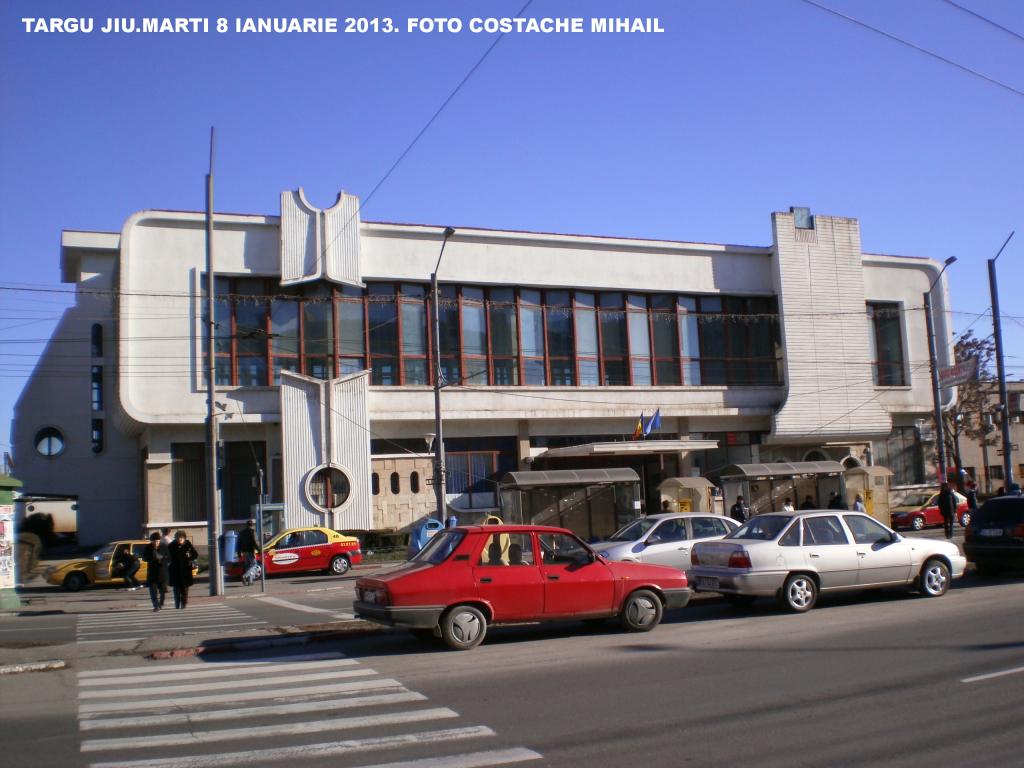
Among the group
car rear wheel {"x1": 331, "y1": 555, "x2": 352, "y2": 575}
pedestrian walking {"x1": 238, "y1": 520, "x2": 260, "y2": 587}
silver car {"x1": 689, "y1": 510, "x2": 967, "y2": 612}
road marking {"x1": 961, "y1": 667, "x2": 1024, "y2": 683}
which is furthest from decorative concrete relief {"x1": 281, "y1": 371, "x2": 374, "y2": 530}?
road marking {"x1": 961, "y1": 667, "x2": 1024, "y2": 683}

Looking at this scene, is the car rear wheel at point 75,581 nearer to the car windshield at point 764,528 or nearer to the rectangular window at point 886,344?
the car windshield at point 764,528

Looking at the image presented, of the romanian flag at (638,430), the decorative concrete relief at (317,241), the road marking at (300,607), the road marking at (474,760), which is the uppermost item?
the decorative concrete relief at (317,241)

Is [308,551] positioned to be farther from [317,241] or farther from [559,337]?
[559,337]

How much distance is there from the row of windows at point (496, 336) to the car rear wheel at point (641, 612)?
24.2m

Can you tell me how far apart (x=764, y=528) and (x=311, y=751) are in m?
9.51

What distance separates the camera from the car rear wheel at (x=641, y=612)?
12.6m

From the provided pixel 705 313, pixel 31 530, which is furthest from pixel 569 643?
pixel 31 530

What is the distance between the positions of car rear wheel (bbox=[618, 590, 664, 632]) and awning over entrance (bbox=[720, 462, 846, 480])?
22.9 m

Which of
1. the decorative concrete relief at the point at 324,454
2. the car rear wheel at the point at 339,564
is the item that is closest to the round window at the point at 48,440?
the decorative concrete relief at the point at 324,454

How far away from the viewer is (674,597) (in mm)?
12930

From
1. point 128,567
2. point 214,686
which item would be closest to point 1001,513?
point 214,686

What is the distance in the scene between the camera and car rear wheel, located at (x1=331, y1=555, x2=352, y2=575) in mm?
29109

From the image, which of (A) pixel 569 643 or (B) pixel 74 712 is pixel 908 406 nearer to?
(A) pixel 569 643

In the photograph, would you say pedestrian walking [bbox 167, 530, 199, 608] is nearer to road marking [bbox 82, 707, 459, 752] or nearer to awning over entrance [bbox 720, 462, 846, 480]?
road marking [bbox 82, 707, 459, 752]
